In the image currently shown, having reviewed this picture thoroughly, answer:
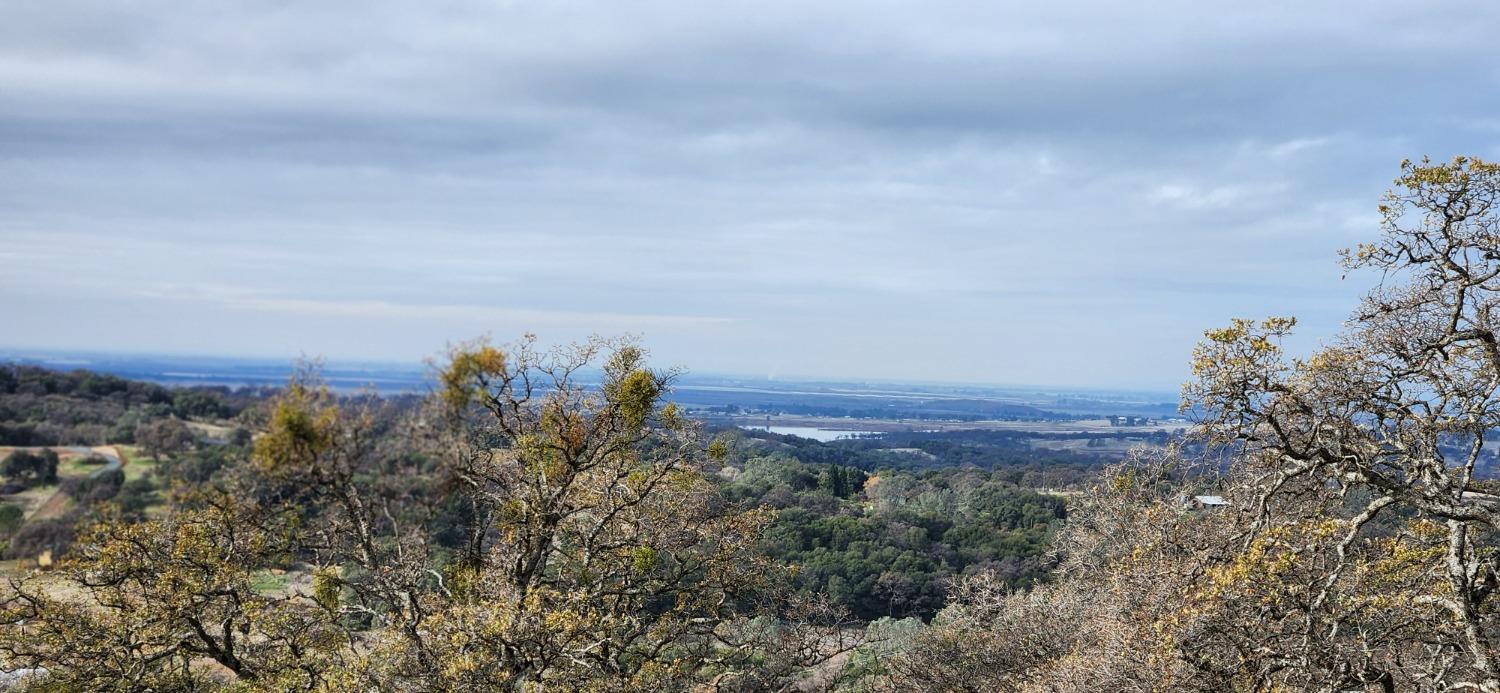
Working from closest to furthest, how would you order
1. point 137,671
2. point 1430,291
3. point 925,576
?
point 1430,291, point 137,671, point 925,576

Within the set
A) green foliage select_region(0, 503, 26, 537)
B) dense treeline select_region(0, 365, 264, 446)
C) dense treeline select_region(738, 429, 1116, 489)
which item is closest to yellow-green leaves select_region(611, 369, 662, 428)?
green foliage select_region(0, 503, 26, 537)

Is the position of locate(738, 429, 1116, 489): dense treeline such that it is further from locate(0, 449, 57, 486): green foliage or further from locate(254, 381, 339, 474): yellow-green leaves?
locate(254, 381, 339, 474): yellow-green leaves

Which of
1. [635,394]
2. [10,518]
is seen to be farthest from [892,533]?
[10,518]

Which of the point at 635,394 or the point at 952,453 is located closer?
the point at 635,394

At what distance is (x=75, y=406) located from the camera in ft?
212

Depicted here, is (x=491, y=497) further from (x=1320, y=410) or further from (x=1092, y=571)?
(x=1092, y=571)

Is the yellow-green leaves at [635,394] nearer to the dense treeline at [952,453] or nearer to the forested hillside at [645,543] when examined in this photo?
the forested hillside at [645,543]

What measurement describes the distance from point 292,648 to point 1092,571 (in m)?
19.3

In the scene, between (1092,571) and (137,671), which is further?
(1092,571)

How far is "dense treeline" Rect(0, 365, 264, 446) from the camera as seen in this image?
57500mm

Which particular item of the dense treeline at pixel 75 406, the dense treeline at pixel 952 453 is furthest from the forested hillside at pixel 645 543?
the dense treeline at pixel 952 453

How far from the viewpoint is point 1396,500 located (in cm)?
931

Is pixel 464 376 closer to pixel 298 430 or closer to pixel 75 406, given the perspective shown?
pixel 298 430

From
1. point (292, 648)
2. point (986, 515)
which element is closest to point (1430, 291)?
point (292, 648)
